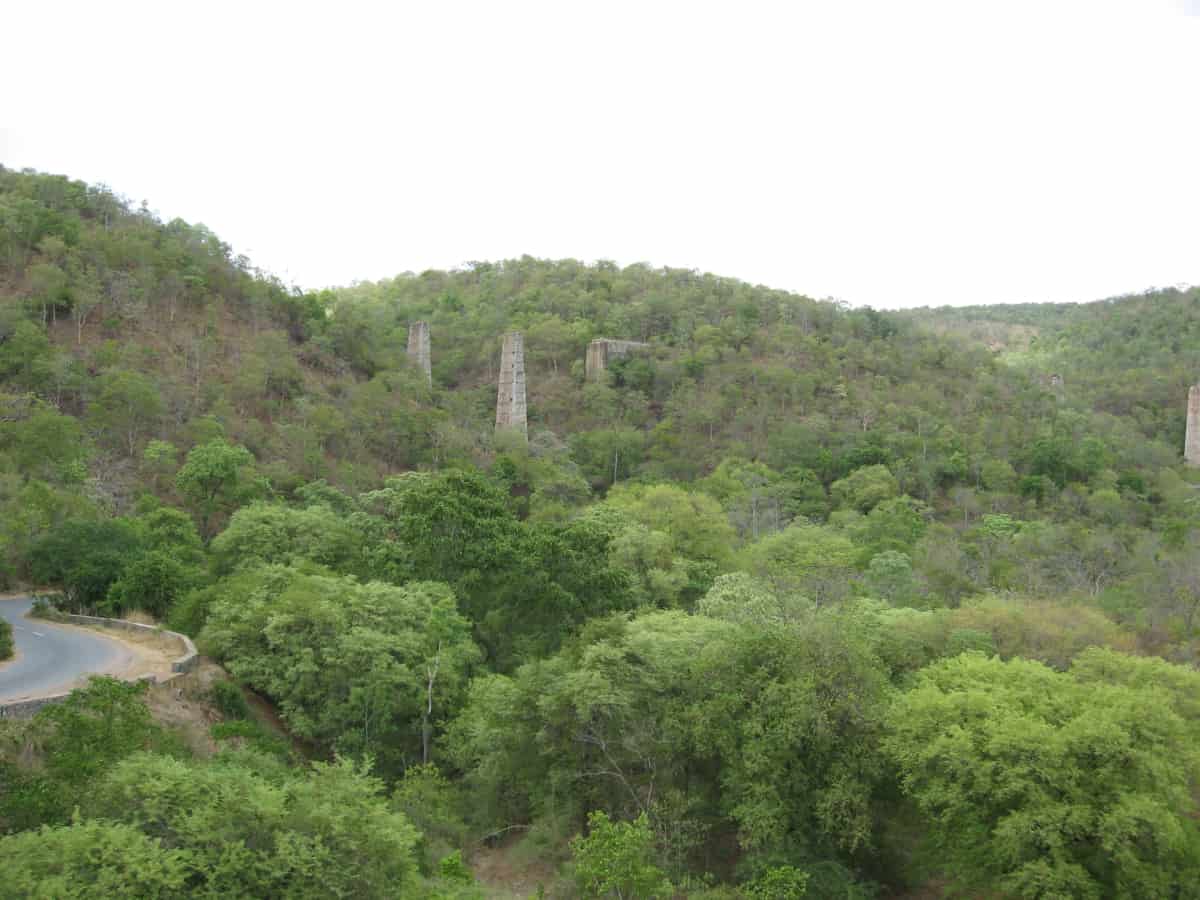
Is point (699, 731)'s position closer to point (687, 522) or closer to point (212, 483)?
point (687, 522)

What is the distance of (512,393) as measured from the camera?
5594 centimetres

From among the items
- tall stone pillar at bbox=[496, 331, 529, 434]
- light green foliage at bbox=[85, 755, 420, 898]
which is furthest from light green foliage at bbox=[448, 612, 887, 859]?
tall stone pillar at bbox=[496, 331, 529, 434]

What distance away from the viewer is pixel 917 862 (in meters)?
17.7

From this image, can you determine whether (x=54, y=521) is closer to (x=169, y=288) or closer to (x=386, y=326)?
(x=169, y=288)

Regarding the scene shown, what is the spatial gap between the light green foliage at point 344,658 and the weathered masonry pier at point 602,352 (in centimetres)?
4273

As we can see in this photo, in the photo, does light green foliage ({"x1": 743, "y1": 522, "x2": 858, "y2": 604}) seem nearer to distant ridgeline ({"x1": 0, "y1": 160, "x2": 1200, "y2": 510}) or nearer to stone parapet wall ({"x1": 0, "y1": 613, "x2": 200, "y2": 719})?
stone parapet wall ({"x1": 0, "y1": 613, "x2": 200, "y2": 719})

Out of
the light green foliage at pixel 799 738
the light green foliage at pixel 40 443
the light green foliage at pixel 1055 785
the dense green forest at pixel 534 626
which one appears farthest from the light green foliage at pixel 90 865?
the light green foliage at pixel 40 443

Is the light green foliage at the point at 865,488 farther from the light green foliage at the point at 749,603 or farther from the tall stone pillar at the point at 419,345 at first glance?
the light green foliage at the point at 749,603

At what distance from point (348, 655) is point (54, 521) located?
10707 mm

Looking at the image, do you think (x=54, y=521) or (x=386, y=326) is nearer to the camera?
(x=54, y=521)

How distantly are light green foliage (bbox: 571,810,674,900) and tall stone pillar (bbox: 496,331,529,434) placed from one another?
3970 centimetres

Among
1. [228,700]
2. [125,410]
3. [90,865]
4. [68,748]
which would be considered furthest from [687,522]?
[90,865]

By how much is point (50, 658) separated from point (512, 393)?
127 feet

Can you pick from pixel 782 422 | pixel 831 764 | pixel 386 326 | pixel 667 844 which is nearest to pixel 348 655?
pixel 667 844
